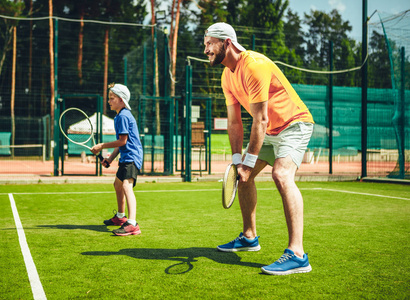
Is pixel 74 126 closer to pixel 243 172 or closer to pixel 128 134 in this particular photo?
pixel 128 134

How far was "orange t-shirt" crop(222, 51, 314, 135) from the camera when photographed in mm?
3795

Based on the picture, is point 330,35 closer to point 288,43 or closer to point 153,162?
point 288,43

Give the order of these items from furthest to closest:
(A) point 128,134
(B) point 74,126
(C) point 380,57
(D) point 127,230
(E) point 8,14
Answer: (E) point 8,14
(C) point 380,57
(B) point 74,126
(A) point 128,134
(D) point 127,230

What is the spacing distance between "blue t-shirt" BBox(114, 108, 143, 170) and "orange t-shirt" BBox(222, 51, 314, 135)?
5.54ft

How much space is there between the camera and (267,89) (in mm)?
3801

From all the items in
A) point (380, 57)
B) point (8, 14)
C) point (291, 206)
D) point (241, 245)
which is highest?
point (8, 14)

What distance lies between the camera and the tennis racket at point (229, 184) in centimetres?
371

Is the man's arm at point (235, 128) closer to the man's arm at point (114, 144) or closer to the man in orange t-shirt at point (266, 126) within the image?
the man in orange t-shirt at point (266, 126)

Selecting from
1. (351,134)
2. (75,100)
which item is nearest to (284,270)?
(351,134)

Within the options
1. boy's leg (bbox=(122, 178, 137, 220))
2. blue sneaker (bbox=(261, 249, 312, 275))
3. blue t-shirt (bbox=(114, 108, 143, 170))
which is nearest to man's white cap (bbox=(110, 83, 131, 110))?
blue t-shirt (bbox=(114, 108, 143, 170))

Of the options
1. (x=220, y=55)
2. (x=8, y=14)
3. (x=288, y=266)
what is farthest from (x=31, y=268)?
(x=8, y=14)

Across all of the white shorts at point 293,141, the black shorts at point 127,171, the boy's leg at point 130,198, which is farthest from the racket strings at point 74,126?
the white shorts at point 293,141

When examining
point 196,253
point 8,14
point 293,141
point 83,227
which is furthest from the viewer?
point 8,14

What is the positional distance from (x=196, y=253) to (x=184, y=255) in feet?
0.43
